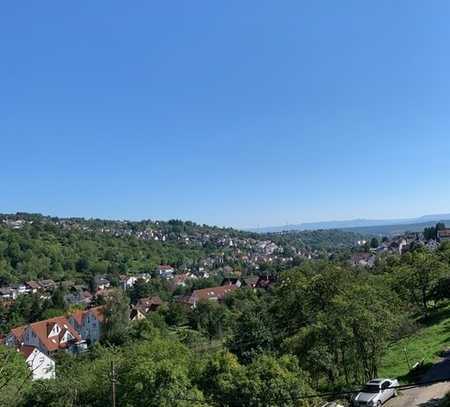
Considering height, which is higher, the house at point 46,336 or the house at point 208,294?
the house at point 46,336

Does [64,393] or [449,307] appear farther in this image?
[449,307]

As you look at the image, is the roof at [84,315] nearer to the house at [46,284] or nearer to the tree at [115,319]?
the tree at [115,319]

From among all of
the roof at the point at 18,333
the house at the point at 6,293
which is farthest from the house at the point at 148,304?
the house at the point at 6,293

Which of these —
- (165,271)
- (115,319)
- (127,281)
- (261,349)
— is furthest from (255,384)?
(165,271)

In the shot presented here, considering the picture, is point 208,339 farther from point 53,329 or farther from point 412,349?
point 412,349

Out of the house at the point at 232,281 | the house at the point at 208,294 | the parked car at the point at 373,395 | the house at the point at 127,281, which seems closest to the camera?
the parked car at the point at 373,395

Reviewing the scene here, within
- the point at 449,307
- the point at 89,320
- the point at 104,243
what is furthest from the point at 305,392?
the point at 104,243
